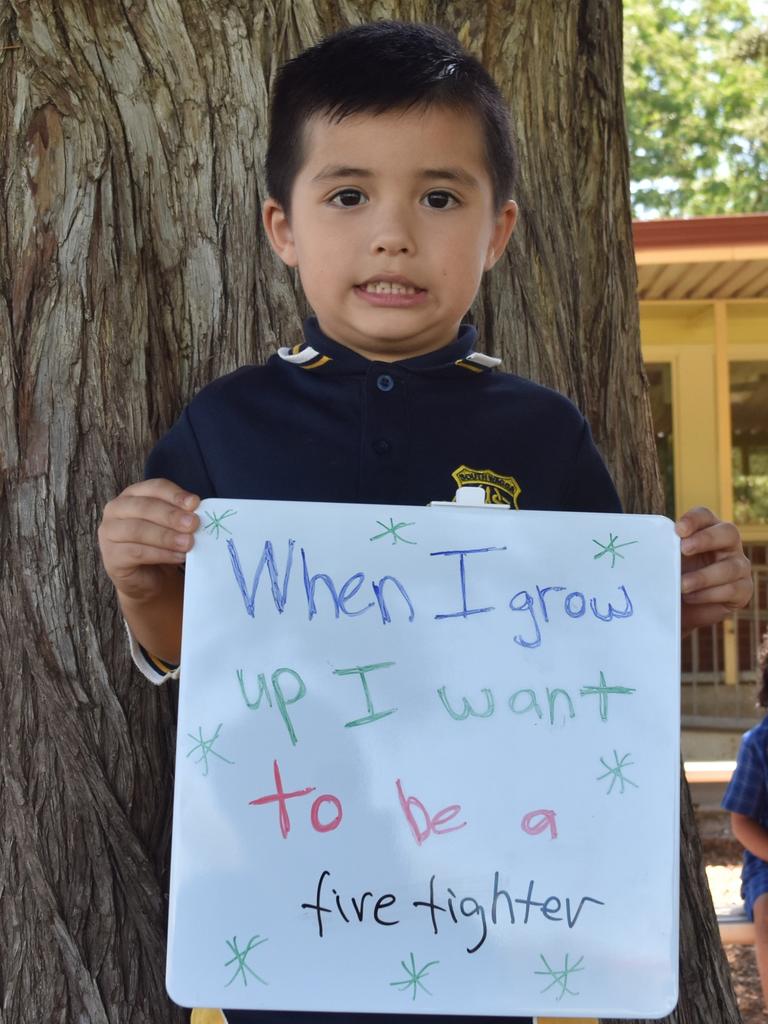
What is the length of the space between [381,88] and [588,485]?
0.73 metres

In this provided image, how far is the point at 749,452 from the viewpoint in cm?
1072

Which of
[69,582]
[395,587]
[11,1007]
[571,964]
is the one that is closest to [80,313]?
[69,582]

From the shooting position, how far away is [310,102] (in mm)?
1973

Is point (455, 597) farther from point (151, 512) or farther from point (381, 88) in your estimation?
point (381, 88)

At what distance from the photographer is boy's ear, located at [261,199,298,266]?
2033mm

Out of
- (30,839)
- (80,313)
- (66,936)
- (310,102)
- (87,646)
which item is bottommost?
(66,936)

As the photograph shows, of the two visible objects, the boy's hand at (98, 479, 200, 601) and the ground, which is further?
the ground

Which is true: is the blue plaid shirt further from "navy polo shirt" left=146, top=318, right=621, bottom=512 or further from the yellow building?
the yellow building

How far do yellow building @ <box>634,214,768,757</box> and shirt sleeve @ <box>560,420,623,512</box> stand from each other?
6636 mm

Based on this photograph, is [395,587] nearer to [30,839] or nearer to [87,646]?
[87,646]

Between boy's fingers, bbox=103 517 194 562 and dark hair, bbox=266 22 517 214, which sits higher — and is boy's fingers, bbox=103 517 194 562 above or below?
below

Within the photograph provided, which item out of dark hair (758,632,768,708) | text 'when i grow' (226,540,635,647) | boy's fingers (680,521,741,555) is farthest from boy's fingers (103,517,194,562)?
dark hair (758,632,768,708)

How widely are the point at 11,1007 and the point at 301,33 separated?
1925 millimetres

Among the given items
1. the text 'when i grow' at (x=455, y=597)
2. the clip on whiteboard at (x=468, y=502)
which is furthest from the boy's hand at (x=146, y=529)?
the clip on whiteboard at (x=468, y=502)
